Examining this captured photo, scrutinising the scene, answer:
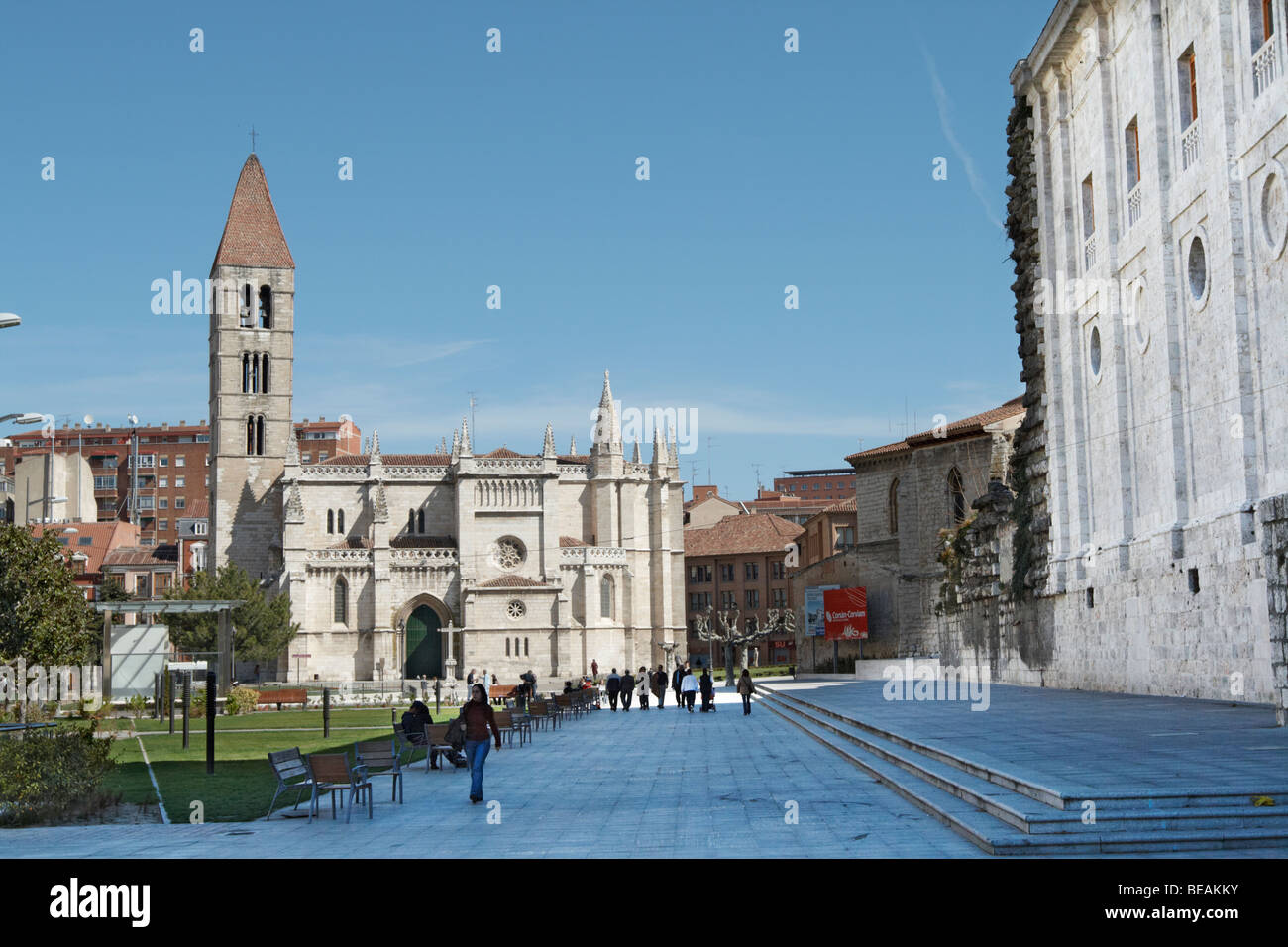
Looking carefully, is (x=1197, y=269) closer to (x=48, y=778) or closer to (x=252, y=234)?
(x=48, y=778)

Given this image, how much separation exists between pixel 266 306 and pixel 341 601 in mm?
20681

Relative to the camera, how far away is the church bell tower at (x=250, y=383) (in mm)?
80938

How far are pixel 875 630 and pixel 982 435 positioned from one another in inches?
440

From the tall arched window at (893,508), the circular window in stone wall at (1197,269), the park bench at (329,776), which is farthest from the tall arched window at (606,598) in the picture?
the park bench at (329,776)

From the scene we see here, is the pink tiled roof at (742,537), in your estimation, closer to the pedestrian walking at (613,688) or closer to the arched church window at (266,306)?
the arched church window at (266,306)

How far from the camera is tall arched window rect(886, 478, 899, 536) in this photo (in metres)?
61.4

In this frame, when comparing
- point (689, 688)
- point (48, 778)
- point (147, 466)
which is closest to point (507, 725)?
point (48, 778)

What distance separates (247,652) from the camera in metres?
67.4

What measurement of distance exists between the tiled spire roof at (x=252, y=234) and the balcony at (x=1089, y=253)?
64.1 m

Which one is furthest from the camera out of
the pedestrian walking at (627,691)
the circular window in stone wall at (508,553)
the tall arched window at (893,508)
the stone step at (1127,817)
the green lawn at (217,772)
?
the circular window in stone wall at (508,553)

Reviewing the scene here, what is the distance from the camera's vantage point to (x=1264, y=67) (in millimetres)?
19844

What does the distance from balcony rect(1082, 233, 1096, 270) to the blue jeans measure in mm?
19446
